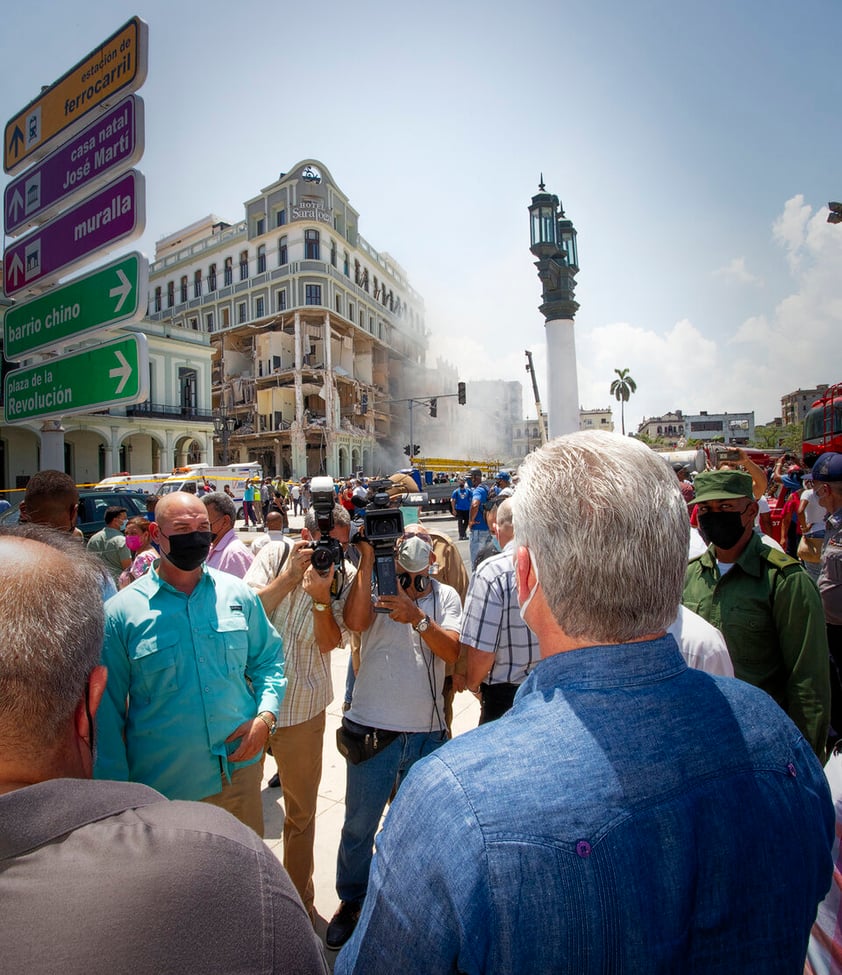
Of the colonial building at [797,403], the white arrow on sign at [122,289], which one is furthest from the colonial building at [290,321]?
the colonial building at [797,403]

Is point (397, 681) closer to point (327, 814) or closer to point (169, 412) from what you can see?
point (327, 814)

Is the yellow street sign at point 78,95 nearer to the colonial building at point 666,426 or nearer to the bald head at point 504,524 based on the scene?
the bald head at point 504,524

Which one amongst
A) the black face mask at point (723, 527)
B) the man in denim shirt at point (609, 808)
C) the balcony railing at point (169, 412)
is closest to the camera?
the man in denim shirt at point (609, 808)

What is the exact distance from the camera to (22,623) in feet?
3.19

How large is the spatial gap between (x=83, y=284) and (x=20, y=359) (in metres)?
1.16

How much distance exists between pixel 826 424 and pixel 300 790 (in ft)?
54.7

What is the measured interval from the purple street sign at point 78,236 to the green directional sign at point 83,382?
0.65 meters

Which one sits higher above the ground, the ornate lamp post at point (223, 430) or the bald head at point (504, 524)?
the ornate lamp post at point (223, 430)

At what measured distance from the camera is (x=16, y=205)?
4.36 metres

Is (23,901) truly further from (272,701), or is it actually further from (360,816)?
(360,816)

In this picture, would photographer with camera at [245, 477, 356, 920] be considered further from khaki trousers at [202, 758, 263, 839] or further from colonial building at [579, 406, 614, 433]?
colonial building at [579, 406, 614, 433]

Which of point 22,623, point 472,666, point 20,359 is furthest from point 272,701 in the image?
point 20,359

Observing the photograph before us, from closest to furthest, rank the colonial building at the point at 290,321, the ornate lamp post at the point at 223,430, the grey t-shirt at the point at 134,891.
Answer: the grey t-shirt at the point at 134,891 → the ornate lamp post at the point at 223,430 → the colonial building at the point at 290,321

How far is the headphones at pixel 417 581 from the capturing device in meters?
2.81
